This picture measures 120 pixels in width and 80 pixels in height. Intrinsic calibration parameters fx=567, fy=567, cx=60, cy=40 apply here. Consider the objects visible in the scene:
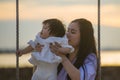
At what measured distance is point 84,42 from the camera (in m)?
1.95

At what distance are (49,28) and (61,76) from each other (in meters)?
0.17

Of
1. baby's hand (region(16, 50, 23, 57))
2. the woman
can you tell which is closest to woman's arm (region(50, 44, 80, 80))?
the woman

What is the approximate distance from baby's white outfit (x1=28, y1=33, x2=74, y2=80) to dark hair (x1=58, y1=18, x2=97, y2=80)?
5cm

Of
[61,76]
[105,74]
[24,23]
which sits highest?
[24,23]

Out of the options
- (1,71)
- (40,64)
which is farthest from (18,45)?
(1,71)

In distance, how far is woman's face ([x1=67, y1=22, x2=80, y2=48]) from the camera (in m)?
1.94

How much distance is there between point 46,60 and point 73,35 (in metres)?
0.13

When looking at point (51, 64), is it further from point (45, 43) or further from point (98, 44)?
point (98, 44)

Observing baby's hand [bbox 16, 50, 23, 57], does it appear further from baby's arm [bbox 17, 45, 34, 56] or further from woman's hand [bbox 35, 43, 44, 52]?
woman's hand [bbox 35, 43, 44, 52]

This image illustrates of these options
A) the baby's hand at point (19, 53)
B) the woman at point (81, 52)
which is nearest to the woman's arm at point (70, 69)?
the woman at point (81, 52)

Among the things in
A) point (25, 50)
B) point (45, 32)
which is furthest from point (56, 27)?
point (25, 50)

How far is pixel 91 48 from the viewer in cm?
196

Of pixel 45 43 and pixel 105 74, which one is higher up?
pixel 45 43

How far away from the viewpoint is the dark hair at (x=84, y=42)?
1.94 m
